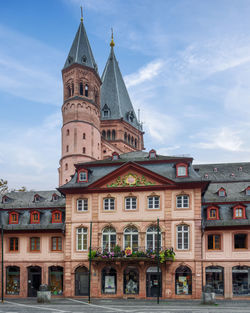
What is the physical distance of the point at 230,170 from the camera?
2692 inches

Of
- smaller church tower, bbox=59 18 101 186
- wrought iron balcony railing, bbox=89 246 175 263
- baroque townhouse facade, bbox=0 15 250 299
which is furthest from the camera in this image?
smaller church tower, bbox=59 18 101 186

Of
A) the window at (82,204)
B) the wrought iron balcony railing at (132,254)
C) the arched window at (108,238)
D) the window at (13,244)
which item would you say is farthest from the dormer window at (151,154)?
the window at (13,244)

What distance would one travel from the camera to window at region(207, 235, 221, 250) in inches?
1795

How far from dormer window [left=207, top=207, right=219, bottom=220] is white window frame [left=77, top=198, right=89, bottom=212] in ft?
40.5

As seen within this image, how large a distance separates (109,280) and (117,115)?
72573 mm

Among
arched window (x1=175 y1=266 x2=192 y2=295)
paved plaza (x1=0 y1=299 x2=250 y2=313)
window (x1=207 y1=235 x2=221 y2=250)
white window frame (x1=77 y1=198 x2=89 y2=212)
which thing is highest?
white window frame (x1=77 y1=198 x2=89 y2=212)

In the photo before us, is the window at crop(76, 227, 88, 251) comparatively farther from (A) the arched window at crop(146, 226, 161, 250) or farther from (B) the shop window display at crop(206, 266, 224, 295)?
(B) the shop window display at crop(206, 266, 224, 295)

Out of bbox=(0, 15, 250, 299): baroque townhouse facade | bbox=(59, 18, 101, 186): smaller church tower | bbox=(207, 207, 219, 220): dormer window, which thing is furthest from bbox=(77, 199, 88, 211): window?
bbox=(59, 18, 101, 186): smaller church tower

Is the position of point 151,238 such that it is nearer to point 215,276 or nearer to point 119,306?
point 215,276

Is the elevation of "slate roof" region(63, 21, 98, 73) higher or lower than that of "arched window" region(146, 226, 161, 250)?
higher

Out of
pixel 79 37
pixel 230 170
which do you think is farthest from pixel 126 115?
pixel 230 170

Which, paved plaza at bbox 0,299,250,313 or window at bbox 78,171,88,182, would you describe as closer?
paved plaza at bbox 0,299,250,313

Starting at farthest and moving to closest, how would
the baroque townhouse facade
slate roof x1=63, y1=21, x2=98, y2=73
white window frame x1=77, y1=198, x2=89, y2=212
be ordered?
1. slate roof x1=63, y1=21, x2=98, y2=73
2. white window frame x1=77, y1=198, x2=89, y2=212
3. the baroque townhouse facade

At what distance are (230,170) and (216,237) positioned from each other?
2428cm
